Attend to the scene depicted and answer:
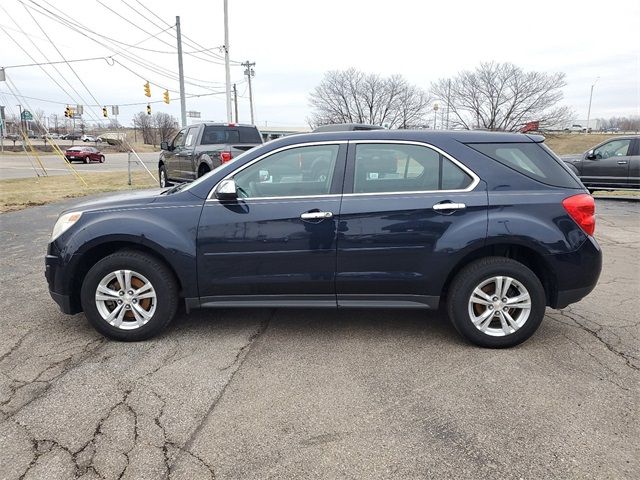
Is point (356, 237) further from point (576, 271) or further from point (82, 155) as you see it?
point (82, 155)

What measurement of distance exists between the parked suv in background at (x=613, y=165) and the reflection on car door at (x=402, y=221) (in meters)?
11.6


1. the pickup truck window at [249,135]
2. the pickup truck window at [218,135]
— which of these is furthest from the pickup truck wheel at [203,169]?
the pickup truck window at [249,135]

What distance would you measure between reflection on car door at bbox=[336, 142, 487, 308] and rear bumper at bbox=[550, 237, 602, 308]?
704 millimetres

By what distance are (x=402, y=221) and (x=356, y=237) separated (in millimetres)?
381

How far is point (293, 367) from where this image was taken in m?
3.54

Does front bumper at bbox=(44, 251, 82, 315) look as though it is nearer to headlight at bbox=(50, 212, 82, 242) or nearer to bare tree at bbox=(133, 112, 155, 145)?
headlight at bbox=(50, 212, 82, 242)

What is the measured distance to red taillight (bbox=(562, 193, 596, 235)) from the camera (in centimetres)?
371

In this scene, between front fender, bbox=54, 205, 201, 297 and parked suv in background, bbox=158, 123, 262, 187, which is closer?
front fender, bbox=54, 205, 201, 297

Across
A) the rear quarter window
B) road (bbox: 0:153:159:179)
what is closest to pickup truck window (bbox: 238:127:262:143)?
the rear quarter window

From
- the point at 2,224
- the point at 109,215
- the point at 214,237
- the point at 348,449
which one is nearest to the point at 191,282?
the point at 214,237

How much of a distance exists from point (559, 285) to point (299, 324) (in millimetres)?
2215

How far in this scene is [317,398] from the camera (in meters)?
3.11

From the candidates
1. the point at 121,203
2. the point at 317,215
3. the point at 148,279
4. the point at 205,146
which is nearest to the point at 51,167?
the point at 205,146

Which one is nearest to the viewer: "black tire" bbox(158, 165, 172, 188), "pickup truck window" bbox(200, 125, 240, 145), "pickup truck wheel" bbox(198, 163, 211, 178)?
"pickup truck wheel" bbox(198, 163, 211, 178)
